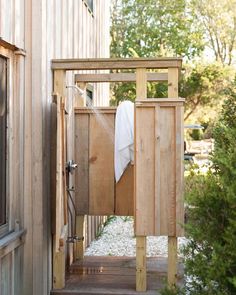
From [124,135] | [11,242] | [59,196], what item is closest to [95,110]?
[124,135]

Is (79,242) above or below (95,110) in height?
below

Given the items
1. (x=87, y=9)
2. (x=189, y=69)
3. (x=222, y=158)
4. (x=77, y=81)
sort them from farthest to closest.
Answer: (x=189, y=69), (x=87, y=9), (x=77, y=81), (x=222, y=158)

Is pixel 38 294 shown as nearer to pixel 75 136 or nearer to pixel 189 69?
pixel 75 136

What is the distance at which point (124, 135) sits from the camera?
463 centimetres

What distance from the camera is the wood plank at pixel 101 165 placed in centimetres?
527

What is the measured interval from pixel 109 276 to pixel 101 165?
1184 millimetres

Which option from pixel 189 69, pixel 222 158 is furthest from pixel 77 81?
pixel 189 69

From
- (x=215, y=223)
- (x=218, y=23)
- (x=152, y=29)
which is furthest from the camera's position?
(x=218, y=23)

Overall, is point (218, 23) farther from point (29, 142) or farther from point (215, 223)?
point (215, 223)

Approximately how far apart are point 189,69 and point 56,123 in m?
17.2

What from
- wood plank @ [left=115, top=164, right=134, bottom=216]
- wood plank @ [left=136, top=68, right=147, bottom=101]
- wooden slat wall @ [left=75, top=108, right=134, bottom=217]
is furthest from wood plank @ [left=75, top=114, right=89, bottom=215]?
wood plank @ [left=136, top=68, right=147, bottom=101]

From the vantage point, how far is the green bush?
2.61 m

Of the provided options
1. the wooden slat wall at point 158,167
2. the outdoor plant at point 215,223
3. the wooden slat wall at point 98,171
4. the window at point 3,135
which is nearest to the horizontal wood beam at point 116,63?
the wooden slat wall at point 158,167

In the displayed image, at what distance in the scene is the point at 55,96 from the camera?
164 inches
